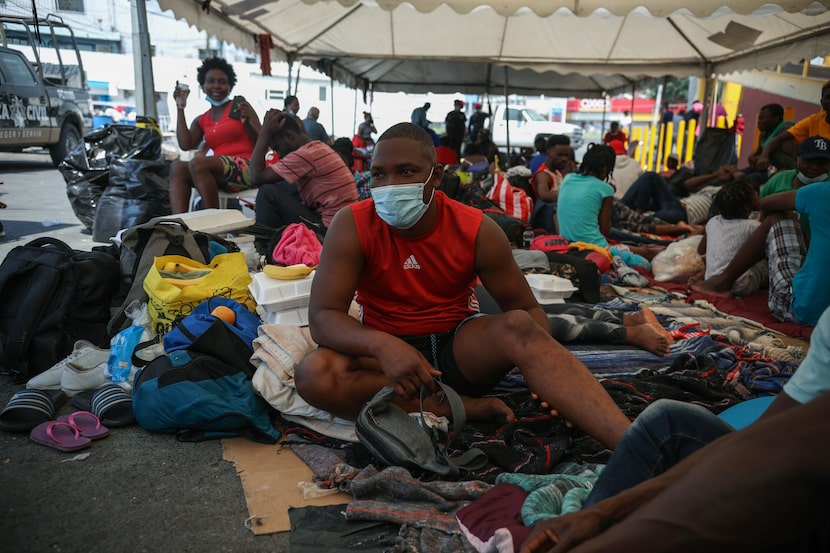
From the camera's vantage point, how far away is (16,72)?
10375 millimetres

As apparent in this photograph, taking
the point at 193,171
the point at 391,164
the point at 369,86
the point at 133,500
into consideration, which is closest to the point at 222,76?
the point at 193,171

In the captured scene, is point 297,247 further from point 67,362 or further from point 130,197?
point 130,197

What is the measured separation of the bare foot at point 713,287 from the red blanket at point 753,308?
5 cm

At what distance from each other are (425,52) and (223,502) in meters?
11.4

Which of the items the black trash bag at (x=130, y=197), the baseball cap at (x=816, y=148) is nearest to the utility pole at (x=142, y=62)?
the black trash bag at (x=130, y=197)

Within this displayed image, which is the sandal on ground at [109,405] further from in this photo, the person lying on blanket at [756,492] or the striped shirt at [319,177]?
the striped shirt at [319,177]

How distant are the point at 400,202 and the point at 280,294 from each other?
115cm

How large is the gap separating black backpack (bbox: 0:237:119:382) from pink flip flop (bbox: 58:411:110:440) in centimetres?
64

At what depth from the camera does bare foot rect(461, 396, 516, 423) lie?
109 inches

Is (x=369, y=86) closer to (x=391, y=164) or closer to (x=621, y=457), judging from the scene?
(x=391, y=164)

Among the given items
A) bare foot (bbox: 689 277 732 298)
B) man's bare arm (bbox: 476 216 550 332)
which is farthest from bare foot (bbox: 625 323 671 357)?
bare foot (bbox: 689 277 732 298)

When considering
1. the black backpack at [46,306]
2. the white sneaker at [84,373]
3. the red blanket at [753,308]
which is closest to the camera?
the white sneaker at [84,373]

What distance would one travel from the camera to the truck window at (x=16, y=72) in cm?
977

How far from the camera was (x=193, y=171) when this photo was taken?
18.7 feet
